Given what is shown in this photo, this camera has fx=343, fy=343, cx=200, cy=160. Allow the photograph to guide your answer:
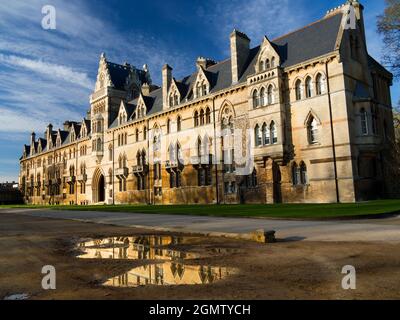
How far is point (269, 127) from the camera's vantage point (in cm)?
3253

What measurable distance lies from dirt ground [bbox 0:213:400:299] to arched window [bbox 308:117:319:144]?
21.5 m

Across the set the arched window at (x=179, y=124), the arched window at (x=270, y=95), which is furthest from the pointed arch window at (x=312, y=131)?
the arched window at (x=179, y=124)

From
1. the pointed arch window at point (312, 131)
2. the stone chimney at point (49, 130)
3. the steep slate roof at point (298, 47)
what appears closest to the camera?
the pointed arch window at point (312, 131)

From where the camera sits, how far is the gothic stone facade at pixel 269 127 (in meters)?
28.7

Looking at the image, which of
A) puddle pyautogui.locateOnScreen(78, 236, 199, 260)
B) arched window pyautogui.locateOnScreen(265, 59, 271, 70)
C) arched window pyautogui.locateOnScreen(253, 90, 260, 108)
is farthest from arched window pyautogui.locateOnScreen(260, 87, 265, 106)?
puddle pyautogui.locateOnScreen(78, 236, 199, 260)

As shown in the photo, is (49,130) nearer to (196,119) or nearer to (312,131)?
(196,119)

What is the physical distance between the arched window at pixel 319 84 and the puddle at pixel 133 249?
22161 millimetres

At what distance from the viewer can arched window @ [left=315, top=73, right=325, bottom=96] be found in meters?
29.5

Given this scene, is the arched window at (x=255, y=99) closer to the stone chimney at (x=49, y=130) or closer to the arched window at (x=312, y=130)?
the arched window at (x=312, y=130)

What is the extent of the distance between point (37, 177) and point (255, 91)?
73.6 metres

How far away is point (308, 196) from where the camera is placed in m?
29.7

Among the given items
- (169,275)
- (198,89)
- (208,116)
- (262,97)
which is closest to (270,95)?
(262,97)

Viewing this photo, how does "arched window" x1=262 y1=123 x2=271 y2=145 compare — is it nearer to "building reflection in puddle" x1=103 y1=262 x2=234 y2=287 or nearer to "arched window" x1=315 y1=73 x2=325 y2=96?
"arched window" x1=315 y1=73 x2=325 y2=96
